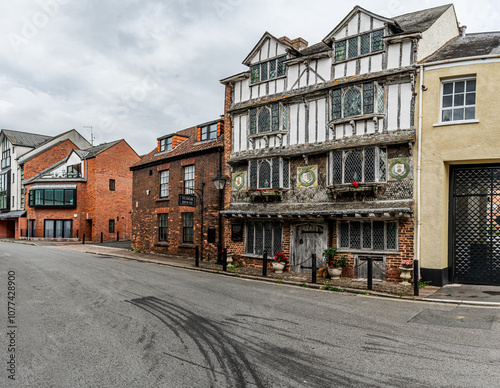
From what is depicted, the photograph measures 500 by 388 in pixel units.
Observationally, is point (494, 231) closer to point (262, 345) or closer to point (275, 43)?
point (262, 345)

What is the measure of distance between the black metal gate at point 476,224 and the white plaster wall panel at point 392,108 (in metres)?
2.51

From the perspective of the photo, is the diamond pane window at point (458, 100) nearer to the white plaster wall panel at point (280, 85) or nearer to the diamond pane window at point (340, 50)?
the diamond pane window at point (340, 50)

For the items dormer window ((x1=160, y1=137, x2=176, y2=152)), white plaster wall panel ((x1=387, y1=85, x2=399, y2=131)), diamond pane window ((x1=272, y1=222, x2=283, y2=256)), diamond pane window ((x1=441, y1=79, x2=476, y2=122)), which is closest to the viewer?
diamond pane window ((x1=441, y1=79, x2=476, y2=122))

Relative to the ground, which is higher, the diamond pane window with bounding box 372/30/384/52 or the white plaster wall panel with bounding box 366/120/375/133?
the diamond pane window with bounding box 372/30/384/52

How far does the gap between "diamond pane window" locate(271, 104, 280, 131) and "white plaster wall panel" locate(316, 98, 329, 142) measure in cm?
193

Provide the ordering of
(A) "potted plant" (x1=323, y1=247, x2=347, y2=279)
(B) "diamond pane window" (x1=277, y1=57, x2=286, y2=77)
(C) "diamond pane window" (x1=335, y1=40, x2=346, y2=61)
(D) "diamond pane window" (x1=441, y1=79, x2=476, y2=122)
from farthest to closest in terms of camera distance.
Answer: (B) "diamond pane window" (x1=277, y1=57, x2=286, y2=77), (C) "diamond pane window" (x1=335, y1=40, x2=346, y2=61), (A) "potted plant" (x1=323, y1=247, x2=347, y2=279), (D) "diamond pane window" (x1=441, y1=79, x2=476, y2=122)

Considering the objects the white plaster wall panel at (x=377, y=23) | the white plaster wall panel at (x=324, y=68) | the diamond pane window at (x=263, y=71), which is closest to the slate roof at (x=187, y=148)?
the diamond pane window at (x=263, y=71)

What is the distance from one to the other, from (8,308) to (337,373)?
7.57m

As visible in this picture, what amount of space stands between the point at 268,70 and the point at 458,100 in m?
7.79

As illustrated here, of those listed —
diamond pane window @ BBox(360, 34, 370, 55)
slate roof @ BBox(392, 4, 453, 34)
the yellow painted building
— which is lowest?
the yellow painted building

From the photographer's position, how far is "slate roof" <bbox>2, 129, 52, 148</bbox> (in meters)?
43.5

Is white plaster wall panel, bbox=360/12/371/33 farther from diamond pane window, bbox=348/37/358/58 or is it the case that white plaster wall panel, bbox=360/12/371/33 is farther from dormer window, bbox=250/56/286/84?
dormer window, bbox=250/56/286/84

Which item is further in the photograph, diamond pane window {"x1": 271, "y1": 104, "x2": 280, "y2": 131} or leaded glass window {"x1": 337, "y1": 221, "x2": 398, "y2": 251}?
diamond pane window {"x1": 271, "y1": 104, "x2": 280, "y2": 131}

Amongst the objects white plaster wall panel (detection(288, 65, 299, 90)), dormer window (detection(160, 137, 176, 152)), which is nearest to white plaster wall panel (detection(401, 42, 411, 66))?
white plaster wall panel (detection(288, 65, 299, 90))
